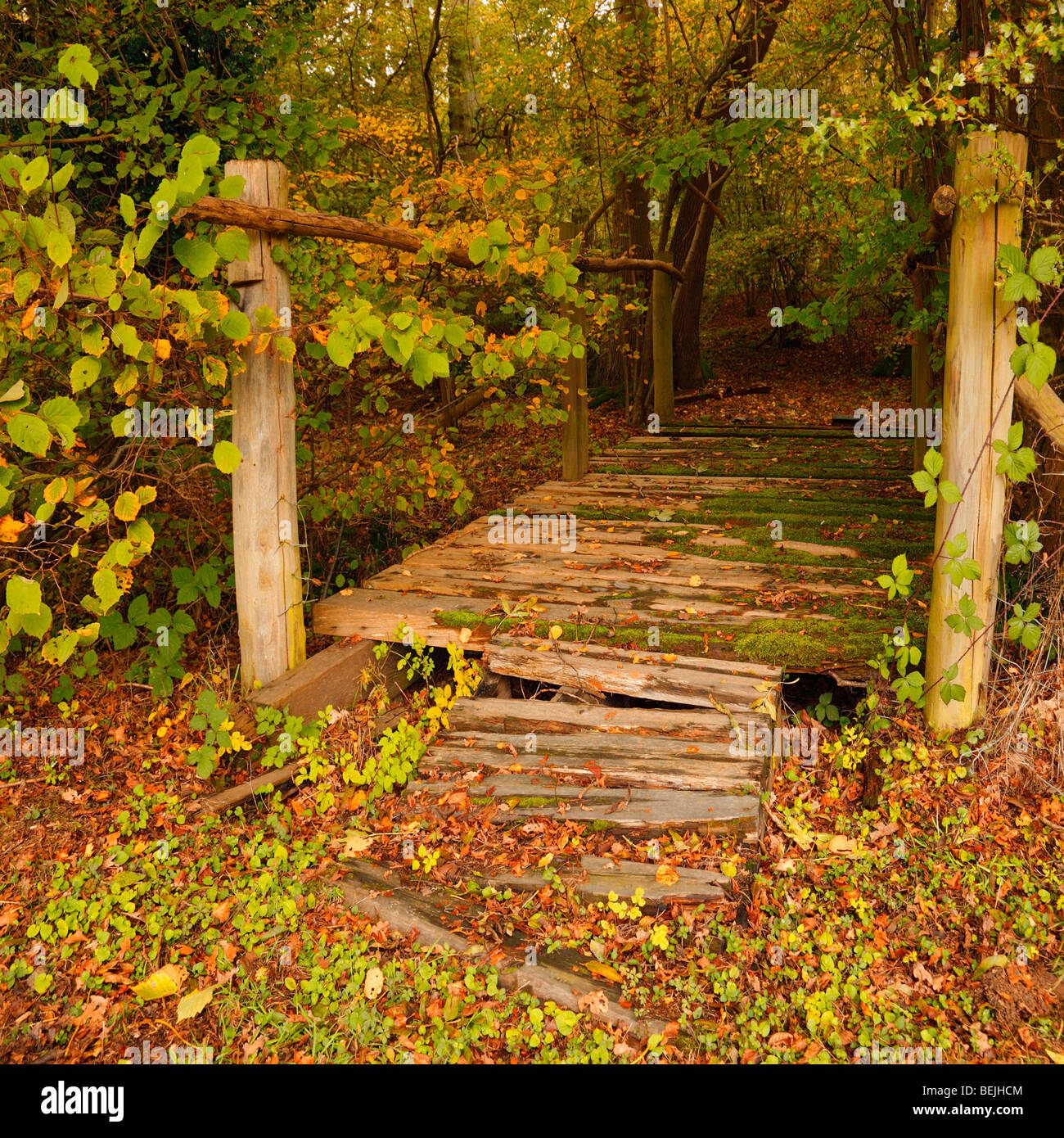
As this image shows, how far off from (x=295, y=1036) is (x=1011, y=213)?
3718 millimetres

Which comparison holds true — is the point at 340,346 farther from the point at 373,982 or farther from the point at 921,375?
the point at 921,375

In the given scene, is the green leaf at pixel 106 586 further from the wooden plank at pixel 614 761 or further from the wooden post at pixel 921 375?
the wooden post at pixel 921 375

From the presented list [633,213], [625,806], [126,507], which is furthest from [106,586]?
[633,213]

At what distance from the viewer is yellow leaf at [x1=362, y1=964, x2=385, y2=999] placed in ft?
9.14

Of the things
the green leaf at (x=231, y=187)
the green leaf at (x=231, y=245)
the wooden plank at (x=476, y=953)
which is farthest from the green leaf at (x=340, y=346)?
A: the wooden plank at (x=476, y=953)

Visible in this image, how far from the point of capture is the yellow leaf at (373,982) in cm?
279

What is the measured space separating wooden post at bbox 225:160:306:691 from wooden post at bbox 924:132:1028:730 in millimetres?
2733

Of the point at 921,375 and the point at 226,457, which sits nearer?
the point at 226,457

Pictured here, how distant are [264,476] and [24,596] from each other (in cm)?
121

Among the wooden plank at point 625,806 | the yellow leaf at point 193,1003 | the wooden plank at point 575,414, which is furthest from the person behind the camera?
the wooden plank at point 575,414

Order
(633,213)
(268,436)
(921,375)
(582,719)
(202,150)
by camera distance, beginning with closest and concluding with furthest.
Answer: (202,150) < (582,719) < (268,436) < (921,375) < (633,213)

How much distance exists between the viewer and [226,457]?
3.47 meters

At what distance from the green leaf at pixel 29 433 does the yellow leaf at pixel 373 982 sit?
2013mm
